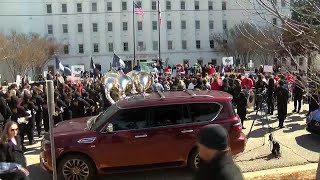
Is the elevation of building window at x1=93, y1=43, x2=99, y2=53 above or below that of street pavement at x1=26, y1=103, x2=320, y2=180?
above

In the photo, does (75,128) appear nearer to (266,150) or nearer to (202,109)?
(202,109)

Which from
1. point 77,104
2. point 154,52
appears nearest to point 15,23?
point 154,52

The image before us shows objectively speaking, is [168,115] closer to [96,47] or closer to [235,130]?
[235,130]

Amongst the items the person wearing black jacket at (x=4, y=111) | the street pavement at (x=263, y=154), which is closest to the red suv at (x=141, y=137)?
the street pavement at (x=263, y=154)

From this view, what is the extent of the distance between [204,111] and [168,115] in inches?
30.4

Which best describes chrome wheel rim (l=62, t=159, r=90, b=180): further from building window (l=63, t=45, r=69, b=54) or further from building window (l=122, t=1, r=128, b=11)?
building window (l=122, t=1, r=128, b=11)

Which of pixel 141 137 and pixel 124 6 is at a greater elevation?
pixel 124 6

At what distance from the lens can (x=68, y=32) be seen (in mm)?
82125

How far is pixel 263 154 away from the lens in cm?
1081

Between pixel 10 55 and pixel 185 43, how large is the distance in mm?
36228

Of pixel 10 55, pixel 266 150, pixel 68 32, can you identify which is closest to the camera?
pixel 266 150

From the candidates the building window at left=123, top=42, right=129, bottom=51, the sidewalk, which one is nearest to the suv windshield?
the sidewalk

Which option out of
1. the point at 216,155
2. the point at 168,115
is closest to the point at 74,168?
the point at 168,115

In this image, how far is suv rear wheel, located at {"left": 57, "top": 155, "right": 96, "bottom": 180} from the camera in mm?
8977
